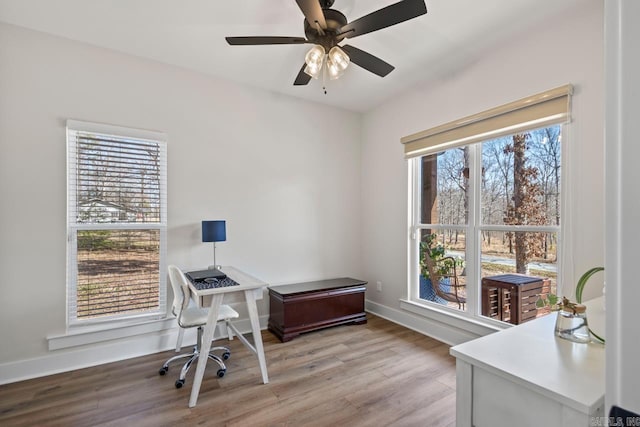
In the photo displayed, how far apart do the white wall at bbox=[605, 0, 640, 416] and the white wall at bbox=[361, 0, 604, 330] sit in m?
1.98

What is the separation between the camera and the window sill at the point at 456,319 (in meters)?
2.70

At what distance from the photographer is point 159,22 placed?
2.31 meters

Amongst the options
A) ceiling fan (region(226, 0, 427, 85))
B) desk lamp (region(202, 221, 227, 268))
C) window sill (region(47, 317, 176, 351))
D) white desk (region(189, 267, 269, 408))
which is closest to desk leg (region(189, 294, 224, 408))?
white desk (region(189, 267, 269, 408))

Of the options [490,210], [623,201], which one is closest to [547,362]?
[623,201]

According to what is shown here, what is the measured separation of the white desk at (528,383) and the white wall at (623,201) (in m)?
0.42

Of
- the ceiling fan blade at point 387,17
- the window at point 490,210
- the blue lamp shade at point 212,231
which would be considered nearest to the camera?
the ceiling fan blade at point 387,17

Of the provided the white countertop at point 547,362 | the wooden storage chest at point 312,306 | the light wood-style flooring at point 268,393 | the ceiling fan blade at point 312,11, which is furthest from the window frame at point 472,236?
the ceiling fan blade at point 312,11

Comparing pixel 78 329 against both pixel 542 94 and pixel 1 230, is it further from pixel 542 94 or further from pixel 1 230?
pixel 542 94

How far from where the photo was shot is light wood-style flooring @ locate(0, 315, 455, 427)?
1921 mm

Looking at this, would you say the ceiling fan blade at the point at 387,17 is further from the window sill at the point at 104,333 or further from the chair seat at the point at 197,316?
the window sill at the point at 104,333

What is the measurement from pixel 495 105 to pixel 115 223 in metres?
3.46

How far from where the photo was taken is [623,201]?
52cm

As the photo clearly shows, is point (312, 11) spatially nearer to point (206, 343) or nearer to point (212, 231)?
point (212, 231)

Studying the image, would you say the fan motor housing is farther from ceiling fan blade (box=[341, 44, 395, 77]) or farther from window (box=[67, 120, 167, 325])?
window (box=[67, 120, 167, 325])
